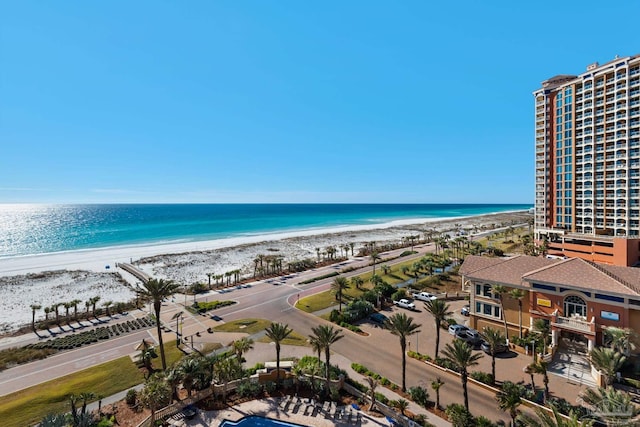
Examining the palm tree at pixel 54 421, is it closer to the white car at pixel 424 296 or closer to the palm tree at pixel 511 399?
the palm tree at pixel 511 399

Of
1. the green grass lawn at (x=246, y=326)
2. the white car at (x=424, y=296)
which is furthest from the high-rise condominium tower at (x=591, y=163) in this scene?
the green grass lawn at (x=246, y=326)

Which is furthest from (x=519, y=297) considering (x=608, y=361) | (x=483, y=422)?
(x=483, y=422)

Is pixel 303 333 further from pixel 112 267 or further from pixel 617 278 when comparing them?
pixel 112 267

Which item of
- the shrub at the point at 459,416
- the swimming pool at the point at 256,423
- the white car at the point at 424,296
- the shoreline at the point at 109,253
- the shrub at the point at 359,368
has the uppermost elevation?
the shoreline at the point at 109,253

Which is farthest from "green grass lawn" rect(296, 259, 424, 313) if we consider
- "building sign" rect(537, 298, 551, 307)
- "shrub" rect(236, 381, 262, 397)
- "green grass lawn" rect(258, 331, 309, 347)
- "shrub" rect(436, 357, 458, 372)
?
"building sign" rect(537, 298, 551, 307)

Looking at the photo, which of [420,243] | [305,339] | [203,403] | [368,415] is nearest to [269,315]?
[305,339]

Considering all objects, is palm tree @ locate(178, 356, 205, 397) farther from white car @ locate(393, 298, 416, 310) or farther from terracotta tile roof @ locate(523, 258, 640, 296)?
terracotta tile roof @ locate(523, 258, 640, 296)
